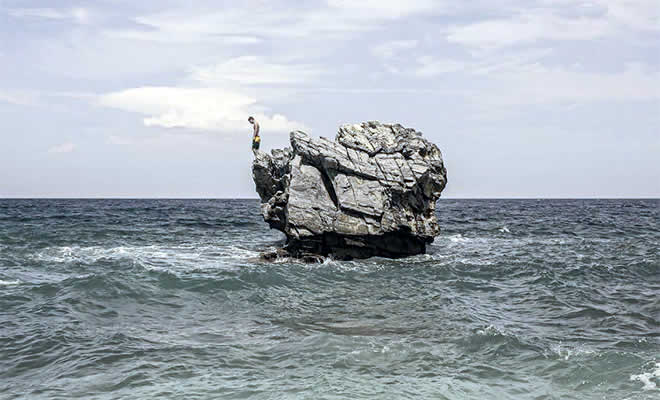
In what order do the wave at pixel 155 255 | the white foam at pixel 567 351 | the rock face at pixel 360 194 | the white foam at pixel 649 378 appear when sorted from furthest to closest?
the wave at pixel 155 255 < the rock face at pixel 360 194 < the white foam at pixel 567 351 < the white foam at pixel 649 378

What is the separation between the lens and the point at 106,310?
17.7 m

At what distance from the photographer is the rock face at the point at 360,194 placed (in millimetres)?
Answer: 26500

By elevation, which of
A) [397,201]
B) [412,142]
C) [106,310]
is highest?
[412,142]

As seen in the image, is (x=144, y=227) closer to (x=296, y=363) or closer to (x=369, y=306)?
(x=369, y=306)

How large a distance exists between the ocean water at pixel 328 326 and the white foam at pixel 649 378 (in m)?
0.04

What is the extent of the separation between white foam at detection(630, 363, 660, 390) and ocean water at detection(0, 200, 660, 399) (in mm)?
40

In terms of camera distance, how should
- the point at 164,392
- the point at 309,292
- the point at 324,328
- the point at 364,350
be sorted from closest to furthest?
1. the point at 164,392
2. the point at 364,350
3. the point at 324,328
4. the point at 309,292

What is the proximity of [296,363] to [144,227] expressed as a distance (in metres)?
39.2

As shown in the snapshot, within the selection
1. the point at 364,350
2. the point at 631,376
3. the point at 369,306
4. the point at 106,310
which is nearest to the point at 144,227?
the point at 106,310

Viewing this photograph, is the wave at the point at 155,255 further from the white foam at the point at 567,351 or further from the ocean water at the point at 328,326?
the white foam at the point at 567,351

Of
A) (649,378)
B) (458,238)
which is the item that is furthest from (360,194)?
(649,378)

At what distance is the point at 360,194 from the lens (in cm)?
2667

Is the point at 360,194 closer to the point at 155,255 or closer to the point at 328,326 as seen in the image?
the point at 328,326

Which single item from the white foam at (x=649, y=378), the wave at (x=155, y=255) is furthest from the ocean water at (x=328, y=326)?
the wave at (x=155, y=255)
